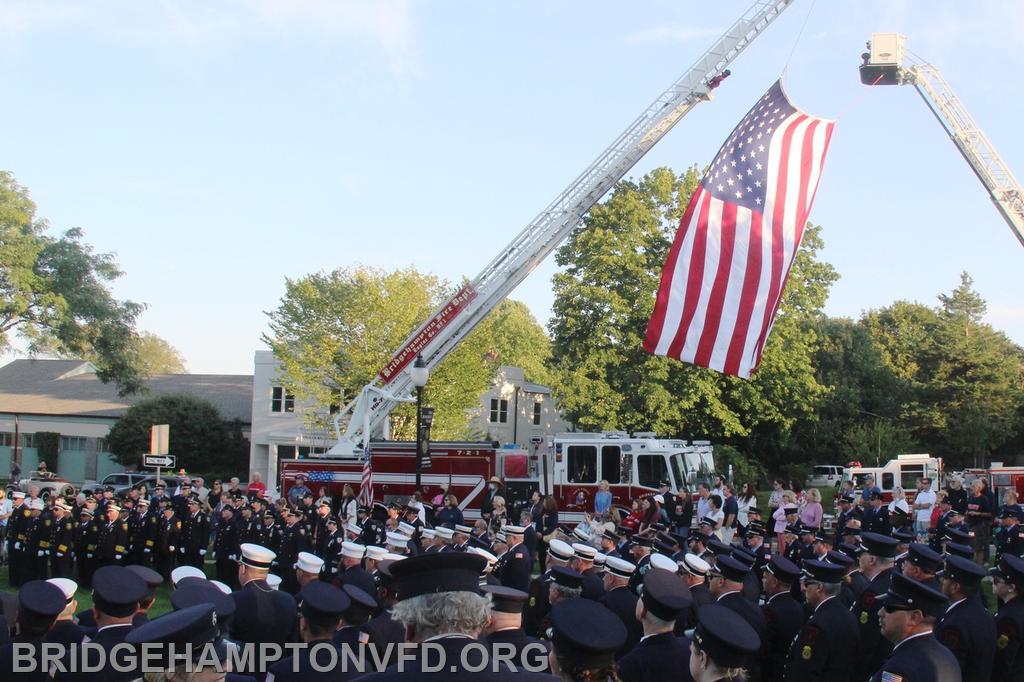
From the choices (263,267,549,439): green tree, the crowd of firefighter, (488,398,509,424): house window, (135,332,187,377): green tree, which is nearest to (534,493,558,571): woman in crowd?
the crowd of firefighter

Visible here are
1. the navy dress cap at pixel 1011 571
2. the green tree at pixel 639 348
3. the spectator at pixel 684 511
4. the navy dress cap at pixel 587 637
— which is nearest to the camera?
the navy dress cap at pixel 587 637

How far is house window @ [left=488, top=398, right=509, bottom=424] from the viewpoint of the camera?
2170 inches

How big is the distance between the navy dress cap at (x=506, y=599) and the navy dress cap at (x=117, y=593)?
82.6 inches

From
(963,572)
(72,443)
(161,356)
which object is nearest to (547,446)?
(963,572)

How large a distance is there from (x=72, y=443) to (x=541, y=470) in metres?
40.2

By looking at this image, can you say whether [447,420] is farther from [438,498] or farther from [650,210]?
[438,498]

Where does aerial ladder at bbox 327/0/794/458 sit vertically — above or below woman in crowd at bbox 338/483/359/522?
above

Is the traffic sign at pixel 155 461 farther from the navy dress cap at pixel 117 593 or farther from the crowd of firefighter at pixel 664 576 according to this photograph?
the navy dress cap at pixel 117 593

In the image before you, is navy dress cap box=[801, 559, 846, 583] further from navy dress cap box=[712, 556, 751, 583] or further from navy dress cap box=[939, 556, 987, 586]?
navy dress cap box=[939, 556, 987, 586]

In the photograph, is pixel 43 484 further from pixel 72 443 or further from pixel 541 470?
pixel 72 443

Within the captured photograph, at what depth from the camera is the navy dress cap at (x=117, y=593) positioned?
5.30 metres

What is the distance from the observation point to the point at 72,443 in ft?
176

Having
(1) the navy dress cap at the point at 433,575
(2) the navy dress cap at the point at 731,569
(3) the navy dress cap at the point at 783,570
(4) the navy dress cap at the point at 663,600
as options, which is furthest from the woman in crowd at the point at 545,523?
(1) the navy dress cap at the point at 433,575

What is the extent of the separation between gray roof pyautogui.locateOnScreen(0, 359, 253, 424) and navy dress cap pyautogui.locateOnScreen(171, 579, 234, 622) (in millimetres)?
48025
